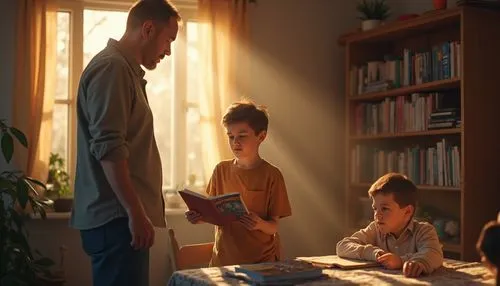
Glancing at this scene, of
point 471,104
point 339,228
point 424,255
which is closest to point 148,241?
point 424,255

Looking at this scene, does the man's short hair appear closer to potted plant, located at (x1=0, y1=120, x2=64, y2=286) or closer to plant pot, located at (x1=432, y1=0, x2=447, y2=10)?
potted plant, located at (x1=0, y1=120, x2=64, y2=286)

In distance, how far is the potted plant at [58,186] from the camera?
13.6ft

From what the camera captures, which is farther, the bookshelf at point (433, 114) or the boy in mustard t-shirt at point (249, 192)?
the bookshelf at point (433, 114)

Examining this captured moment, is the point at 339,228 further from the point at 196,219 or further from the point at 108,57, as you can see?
the point at 108,57

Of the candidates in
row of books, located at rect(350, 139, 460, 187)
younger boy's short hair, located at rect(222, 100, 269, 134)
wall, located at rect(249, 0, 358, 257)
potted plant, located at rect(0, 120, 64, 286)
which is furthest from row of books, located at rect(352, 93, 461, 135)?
potted plant, located at rect(0, 120, 64, 286)

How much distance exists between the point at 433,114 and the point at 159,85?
1.71m

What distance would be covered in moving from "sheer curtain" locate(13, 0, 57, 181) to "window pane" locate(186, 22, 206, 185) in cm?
92

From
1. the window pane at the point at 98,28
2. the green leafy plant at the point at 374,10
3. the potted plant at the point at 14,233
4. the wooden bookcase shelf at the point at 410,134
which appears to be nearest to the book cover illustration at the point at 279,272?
the potted plant at the point at 14,233

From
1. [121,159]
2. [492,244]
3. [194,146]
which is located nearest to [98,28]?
[194,146]

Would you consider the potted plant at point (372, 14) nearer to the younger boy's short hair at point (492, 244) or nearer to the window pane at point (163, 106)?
the window pane at point (163, 106)

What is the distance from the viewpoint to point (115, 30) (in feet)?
14.8

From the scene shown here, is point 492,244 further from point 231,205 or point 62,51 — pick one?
point 62,51

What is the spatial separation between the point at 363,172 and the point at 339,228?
1.57 feet

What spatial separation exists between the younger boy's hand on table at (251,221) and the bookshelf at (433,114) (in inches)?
61.0
